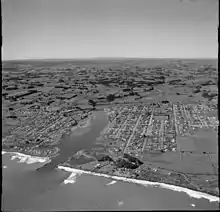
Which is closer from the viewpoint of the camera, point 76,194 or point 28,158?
point 76,194

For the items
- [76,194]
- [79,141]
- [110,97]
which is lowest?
[79,141]

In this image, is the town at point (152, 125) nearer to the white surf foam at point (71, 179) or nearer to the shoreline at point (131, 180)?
the shoreline at point (131, 180)

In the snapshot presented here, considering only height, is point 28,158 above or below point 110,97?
below

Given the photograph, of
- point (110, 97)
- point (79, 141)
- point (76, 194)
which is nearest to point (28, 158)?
point (79, 141)

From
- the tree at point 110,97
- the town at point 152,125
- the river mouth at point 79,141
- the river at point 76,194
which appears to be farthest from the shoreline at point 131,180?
the tree at point 110,97

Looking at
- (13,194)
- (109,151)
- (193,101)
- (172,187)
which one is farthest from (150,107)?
(13,194)

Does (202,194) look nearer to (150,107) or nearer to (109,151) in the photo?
(109,151)

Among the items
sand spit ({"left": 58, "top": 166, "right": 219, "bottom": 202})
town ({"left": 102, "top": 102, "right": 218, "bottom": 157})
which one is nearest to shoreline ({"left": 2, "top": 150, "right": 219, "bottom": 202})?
sand spit ({"left": 58, "top": 166, "right": 219, "bottom": 202})

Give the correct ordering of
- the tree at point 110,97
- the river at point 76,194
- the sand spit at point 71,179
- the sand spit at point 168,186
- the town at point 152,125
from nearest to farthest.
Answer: the river at point 76,194, the sand spit at point 168,186, the sand spit at point 71,179, the town at point 152,125, the tree at point 110,97

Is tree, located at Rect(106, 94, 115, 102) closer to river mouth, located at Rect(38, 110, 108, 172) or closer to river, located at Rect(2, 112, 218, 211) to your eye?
river mouth, located at Rect(38, 110, 108, 172)

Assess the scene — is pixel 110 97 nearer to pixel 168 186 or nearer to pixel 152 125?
pixel 152 125

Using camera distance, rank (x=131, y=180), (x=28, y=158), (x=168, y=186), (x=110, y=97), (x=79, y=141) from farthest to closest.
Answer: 1. (x=110, y=97)
2. (x=79, y=141)
3. (x=28, y=158)
4. (x=131, y=180)
5. (x=168, y=186)
